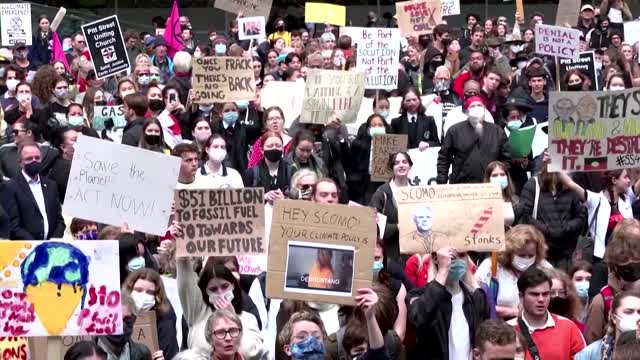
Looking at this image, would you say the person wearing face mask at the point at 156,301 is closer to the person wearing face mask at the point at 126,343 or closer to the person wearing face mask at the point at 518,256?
the person wearing face mask at the point at 126,343

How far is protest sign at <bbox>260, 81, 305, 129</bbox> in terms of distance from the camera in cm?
1611

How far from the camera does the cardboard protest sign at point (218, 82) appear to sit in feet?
48.4

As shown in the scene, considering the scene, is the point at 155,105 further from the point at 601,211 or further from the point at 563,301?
the point at 563,301

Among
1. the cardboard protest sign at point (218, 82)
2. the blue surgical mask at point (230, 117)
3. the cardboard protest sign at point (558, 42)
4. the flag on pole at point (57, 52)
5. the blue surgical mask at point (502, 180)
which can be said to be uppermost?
the flag on pole at point (57, 52)

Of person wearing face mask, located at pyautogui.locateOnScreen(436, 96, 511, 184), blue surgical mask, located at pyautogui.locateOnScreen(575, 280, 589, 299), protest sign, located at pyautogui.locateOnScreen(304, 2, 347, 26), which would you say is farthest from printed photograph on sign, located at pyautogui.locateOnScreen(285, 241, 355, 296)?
protest sign, located at pyautogui.locateOnScreen(304, 2, 347, 26)

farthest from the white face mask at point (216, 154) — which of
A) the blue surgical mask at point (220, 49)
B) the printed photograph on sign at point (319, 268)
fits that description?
the blue surgical mask at point (220, 49)

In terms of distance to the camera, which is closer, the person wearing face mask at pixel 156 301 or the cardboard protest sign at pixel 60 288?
the cardboard protest sign at pixel 60 288

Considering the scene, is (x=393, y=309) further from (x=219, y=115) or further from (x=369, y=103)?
(x=369, y=103)

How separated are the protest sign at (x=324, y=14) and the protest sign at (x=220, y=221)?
12.8 meters

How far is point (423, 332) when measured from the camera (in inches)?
352

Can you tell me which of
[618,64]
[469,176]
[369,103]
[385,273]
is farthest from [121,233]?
[618,64]

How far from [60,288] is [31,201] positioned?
13.0 ft

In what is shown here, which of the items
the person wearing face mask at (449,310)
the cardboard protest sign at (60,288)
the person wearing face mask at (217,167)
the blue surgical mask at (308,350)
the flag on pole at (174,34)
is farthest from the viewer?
the flag on pole at (174,34)

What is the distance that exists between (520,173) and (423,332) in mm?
5195
